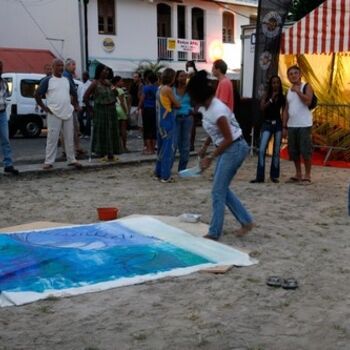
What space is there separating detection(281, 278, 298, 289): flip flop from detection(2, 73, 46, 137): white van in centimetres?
1443

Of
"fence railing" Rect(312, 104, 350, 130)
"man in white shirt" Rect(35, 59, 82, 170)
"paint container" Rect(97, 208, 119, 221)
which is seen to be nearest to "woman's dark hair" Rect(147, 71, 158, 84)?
"man in white shirt" Rect(35, 59, 82, 170)

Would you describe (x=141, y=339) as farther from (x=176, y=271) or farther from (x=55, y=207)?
(x=55, y=207)

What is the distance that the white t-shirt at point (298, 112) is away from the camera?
A: 30.2 feet

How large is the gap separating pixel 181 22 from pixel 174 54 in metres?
2.34

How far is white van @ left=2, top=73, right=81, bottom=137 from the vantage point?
60.6ft

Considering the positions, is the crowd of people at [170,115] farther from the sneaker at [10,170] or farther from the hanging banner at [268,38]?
the hanging banner at [268,38]

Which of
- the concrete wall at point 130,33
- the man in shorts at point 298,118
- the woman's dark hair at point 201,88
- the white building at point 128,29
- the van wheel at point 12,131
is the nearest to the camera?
the woman's dark hair at point 201,88

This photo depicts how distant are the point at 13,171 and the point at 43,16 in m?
19.8

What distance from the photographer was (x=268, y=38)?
1183cm

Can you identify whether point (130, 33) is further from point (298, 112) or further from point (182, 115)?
point (298, 112)

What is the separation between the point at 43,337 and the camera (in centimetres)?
380

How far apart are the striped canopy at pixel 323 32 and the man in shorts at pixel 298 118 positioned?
6.96ft

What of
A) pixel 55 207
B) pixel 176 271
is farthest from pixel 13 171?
pixel 176 271

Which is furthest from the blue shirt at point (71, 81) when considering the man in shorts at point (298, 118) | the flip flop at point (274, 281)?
the flip flop at point (274, 281)
